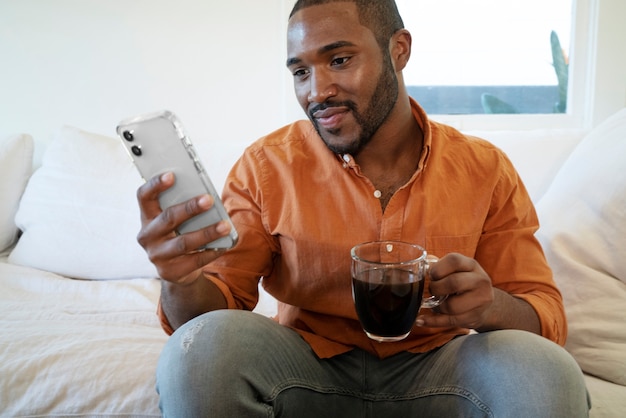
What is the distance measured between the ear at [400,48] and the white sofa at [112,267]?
1.70ft

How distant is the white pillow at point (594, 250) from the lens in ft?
4.12

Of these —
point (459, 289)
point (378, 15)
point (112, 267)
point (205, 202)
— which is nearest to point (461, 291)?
point (459, 289)

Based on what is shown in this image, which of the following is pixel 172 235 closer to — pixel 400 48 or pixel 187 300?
pixel 187 300

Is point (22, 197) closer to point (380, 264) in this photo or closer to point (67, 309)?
point (67, 309)

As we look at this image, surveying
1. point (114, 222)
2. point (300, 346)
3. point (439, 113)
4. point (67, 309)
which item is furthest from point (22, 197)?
point (439, 113)

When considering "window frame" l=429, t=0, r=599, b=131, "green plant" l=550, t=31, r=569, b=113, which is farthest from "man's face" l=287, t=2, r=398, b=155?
"green plant" l=550, t=31, r=569, b=113

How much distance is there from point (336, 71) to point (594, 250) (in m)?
0.70

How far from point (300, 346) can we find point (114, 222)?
946mm

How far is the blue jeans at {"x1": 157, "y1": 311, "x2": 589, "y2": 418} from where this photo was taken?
0.86 meters

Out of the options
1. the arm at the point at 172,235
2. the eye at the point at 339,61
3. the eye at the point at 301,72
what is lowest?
the arm at the point at 172,235

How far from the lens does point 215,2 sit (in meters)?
2.15

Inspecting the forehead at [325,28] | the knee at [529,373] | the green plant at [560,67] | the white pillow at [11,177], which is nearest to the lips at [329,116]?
the forehead at [325,28]

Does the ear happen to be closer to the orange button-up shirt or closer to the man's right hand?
the orange button-up shirt

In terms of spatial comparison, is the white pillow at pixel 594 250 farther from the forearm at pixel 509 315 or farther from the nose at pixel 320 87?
the nose at pixel 320 87
